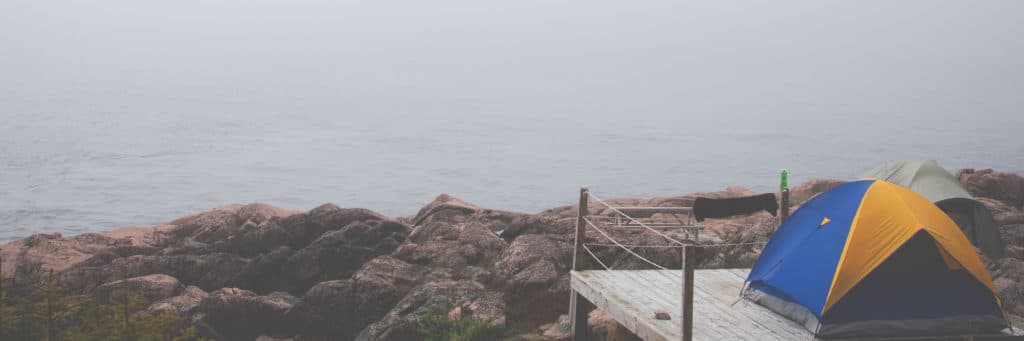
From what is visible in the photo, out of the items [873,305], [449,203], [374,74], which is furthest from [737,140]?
[873,305]

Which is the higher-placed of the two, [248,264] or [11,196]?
[248,264]

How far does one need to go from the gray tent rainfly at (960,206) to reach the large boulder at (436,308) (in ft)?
25.6

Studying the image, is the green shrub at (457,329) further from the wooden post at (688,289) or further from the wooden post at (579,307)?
the wooden post at (688,289)

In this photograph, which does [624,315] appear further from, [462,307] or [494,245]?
[494,245]

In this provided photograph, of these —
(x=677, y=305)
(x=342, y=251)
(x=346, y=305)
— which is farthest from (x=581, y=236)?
(x=342, y=251)

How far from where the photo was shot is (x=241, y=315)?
1215 cm

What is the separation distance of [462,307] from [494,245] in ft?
9.73

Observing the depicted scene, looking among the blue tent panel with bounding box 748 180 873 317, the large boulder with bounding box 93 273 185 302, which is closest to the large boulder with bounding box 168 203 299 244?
the large boulder with bounding box 93 273 185 302

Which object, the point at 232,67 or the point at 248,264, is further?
the point at 232,67

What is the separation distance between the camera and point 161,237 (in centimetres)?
1742

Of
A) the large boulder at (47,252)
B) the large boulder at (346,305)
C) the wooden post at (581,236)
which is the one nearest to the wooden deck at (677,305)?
the wooden post at (581,236)

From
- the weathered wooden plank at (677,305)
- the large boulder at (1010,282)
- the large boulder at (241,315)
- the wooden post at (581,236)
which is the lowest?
the large boulder at (241,315)

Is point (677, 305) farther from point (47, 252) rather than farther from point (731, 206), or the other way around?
point (47, 252)

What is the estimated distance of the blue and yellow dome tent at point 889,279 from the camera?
745 centimetres
